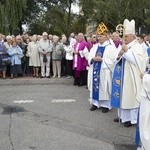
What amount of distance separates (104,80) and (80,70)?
174 inches

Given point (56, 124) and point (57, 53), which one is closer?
point (56, 124)

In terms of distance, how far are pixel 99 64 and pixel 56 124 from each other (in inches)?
81.8

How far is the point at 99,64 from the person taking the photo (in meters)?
10.0

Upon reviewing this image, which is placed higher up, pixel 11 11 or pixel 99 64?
pixel 11 11

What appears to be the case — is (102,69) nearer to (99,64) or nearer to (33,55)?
(99,64)

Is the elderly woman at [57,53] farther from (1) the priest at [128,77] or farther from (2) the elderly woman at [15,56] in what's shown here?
(1) the priest at [128,77]

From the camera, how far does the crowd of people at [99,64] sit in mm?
8426

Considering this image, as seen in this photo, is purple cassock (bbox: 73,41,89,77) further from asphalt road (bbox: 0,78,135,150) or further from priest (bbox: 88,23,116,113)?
priest (bbox: 88,23,116,113)

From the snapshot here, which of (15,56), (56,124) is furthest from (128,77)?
(15,56)

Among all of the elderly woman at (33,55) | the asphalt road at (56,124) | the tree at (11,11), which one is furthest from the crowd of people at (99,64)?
the tree at (11,11)

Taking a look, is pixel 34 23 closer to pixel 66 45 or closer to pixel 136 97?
pixel 66 45

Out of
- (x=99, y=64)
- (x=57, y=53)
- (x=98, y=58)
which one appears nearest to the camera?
(x=98, y=58)

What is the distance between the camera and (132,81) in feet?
28.0

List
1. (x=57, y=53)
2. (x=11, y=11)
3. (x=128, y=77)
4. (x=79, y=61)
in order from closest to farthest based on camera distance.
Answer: (x=128, y=77), (x=79, y=61), (x=57, y=53), (x=11, y=11)
